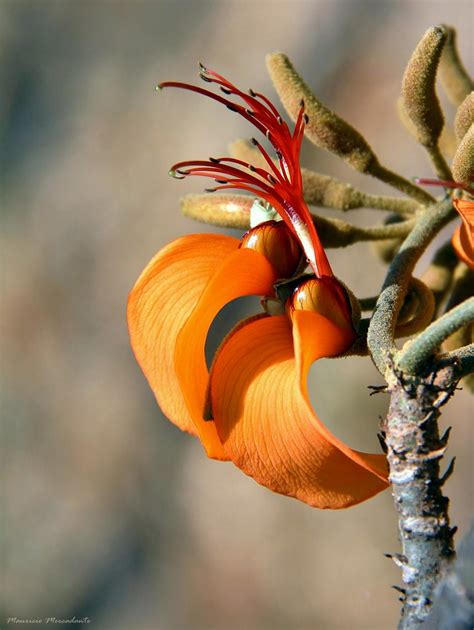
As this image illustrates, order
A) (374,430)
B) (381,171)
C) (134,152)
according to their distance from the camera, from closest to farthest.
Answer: (381,171) → (374,430) → (134,152)

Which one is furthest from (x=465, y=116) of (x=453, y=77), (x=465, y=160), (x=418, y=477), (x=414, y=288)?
(x=418, y=477)

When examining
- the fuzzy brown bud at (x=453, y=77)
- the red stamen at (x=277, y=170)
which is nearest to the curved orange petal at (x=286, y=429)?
the red stamen at (x=277, y=170)

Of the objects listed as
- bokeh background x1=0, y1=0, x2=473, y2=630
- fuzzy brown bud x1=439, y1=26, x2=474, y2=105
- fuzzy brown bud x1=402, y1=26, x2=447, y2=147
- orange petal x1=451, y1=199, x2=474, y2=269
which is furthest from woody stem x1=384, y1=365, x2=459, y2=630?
bokeh background x1=0, y1=0, x2=473, y2=630

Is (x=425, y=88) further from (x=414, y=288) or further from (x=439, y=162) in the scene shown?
(x=414, y=288)

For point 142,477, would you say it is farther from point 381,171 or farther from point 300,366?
point 300,366

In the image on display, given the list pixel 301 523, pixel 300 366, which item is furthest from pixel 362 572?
pixel 300 366

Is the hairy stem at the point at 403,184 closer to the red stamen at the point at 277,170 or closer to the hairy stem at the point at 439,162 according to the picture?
the hairy stem at the point at 439,162

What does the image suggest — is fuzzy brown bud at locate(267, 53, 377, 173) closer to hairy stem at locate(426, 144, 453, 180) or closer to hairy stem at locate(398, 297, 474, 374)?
hairy stem at locate(426, 144, 453, 180)
